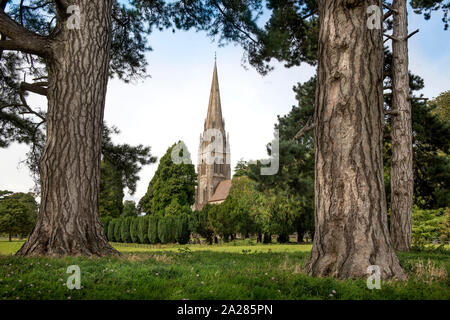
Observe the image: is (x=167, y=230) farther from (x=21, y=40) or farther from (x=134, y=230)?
(x=21, y=40)

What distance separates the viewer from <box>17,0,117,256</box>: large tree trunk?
5.61m

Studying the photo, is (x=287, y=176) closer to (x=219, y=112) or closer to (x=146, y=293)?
(x=146, y=293)

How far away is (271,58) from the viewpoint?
9.06 metres

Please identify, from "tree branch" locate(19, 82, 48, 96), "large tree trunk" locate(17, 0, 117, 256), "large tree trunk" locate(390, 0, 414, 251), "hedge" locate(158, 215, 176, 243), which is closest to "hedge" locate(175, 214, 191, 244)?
"hedge" locate(158, 215, 176, 243)

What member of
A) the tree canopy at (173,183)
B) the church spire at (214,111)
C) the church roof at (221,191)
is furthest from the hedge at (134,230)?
the church spire at (214,111)

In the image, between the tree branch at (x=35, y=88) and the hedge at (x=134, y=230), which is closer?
the tree branch at (x=35, y=88)

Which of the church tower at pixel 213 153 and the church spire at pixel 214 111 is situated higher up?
the church spire at pixel 214 111

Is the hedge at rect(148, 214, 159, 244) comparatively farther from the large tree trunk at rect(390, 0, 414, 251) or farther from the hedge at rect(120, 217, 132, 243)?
the large tree trunk at rect(390, 0, 414, 251)

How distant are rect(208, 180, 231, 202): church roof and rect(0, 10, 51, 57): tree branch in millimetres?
58984

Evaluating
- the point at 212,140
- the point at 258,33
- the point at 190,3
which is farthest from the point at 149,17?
the point at 212,140

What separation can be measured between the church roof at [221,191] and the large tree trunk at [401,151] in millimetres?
54424

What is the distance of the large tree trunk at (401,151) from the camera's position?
400 inches

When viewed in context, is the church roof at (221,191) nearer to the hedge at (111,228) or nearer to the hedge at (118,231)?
the hedge at (111,228)

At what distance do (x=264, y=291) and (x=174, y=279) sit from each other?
3.08 feet
